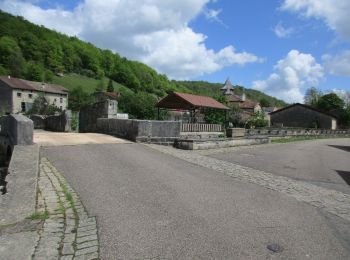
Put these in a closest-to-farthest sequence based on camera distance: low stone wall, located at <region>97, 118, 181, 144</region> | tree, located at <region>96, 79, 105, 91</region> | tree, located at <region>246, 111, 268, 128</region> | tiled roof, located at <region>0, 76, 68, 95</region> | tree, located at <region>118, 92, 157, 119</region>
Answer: low stone wall, located at <region>97, 118, 181, 144</region>
tree, located at <region>246, 111, 268, 128</region>
tree, located at <region>118, 92, 157, 119</region>
tiled roof, located at <region>0, 76, 68, 95</region>
tree, located at <region>96, 79, 105, 91</region>

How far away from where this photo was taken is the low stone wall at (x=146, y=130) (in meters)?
15.2

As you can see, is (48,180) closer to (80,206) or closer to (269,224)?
(80,206)

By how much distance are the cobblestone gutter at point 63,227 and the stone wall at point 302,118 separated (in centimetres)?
6910

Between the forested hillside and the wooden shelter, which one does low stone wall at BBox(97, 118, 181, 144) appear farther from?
Answer: the forested hillside

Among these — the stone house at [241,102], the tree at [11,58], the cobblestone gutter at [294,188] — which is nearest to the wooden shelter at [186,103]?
the cobblestone gutter at [294,188]

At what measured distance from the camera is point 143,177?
8562 mm

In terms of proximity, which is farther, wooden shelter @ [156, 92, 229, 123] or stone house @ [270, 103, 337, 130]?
stone house @ [270, 103, 337, 130]

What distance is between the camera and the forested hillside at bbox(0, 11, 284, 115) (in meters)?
111

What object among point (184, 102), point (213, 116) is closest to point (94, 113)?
point (184, 102)

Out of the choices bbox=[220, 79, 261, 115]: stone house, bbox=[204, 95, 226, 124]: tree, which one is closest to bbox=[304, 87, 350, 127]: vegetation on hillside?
bbox=[220, 79, 261, 115]: stone house

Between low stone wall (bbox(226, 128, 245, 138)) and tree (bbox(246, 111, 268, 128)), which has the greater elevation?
tree (bbox(246, 111, 268, 128))

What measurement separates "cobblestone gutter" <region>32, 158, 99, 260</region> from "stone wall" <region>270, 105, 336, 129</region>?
227 ft

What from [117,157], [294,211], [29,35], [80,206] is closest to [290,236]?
[294,211]

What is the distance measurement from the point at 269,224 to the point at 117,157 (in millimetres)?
6341
